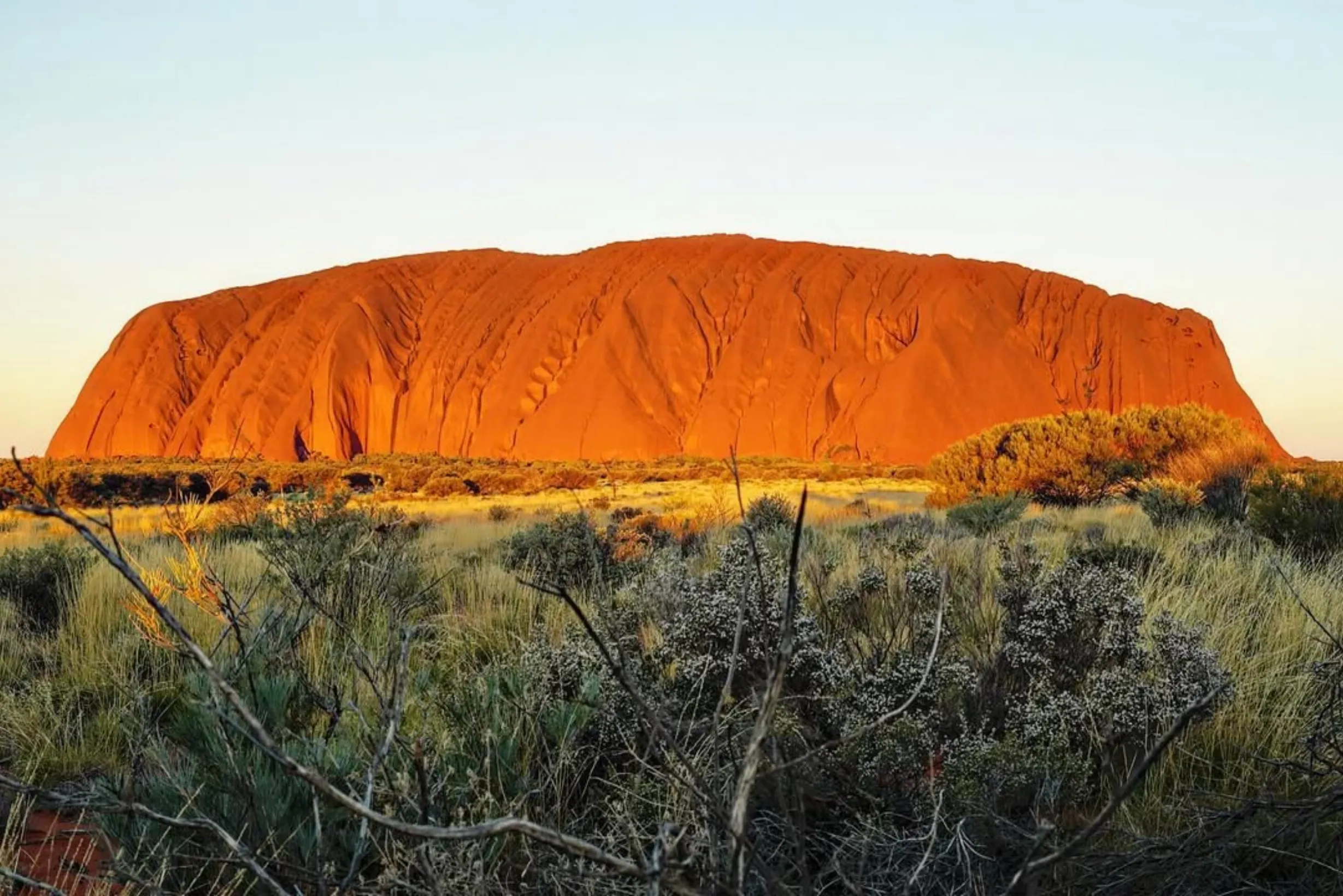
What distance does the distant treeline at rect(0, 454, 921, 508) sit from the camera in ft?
92.1

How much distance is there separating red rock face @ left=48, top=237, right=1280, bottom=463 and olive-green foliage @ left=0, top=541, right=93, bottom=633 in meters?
45.5

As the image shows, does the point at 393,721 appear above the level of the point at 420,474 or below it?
above

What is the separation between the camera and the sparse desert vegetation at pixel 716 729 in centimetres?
136

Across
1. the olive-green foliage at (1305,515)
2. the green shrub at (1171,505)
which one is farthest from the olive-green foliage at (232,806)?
the green shrub at (1171,505)

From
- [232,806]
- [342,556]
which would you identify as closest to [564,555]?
[342,556]

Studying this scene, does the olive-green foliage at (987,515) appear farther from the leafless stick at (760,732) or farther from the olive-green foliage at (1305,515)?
the leafless stick at (760,732)

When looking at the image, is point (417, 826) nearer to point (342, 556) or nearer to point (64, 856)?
point (64, 856)

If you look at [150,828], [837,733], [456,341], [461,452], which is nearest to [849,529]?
[837,733]

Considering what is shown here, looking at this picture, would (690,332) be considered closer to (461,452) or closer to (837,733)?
(461,452)

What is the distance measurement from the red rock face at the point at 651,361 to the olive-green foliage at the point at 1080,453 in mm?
28596

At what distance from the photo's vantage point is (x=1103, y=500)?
18141 mm

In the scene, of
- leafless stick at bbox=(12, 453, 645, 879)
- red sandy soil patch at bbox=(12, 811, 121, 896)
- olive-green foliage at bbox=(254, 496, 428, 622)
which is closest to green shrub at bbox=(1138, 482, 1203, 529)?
olive-green foliage at bbox=(254, 496, 428, 622)

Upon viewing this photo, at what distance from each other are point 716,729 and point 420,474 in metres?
36.5

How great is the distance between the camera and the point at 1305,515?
27.3 ft
